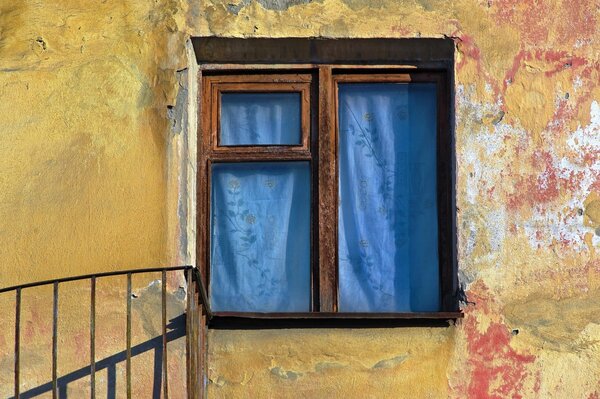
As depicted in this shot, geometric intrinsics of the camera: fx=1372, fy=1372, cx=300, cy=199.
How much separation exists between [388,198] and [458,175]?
0.34 metres

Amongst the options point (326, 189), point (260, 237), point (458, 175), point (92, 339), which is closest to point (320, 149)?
point (326, 189)

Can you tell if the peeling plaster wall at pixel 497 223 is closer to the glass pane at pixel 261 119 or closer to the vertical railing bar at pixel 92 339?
the glass pane at pixel 261 119

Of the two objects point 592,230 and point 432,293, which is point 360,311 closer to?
point 432,293

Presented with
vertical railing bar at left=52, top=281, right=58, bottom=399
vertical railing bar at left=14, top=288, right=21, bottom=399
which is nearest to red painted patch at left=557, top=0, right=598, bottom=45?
vertical railing bar at left=52, top=281, right=58, bottom=399

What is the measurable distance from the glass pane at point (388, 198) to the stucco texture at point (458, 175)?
0.21m

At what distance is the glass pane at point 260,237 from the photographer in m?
6.04

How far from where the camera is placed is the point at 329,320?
5.81 meters

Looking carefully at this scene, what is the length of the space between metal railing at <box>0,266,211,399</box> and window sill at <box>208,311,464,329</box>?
122 millimetres

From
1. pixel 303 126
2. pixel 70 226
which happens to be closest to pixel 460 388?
pixel 303 126

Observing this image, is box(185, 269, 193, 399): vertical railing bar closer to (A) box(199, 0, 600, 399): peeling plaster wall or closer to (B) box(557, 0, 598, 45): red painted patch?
(A) box(199, 0, 600, 399): peeling plaster wall

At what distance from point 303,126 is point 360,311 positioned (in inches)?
34.3

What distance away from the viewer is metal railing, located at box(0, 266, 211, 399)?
5.43 meters

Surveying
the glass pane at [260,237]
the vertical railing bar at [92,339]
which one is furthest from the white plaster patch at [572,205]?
the vertical railing bar at [92,339]

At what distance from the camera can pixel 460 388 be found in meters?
5.73
